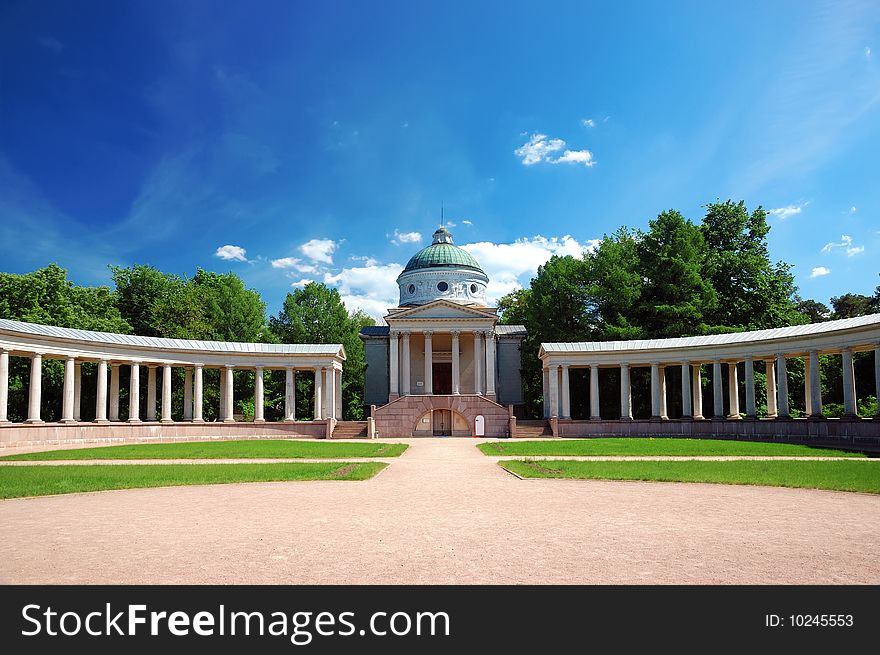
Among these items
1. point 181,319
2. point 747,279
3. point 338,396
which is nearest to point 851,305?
point 747,279

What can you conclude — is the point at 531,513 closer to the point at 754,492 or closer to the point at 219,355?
the point at 754,492

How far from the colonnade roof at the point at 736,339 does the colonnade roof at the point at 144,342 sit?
75.8 ft

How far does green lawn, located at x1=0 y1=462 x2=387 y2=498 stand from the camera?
19.8 meters

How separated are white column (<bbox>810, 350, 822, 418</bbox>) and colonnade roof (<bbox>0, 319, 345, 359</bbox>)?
1594 inches

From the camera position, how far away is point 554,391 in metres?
62.2

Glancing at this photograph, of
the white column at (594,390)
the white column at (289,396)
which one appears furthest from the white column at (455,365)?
the white column at (289,396)

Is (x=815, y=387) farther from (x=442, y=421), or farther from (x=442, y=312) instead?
(x=442, y=312)

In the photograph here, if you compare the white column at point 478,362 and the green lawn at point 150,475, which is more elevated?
the white column at point 478,362

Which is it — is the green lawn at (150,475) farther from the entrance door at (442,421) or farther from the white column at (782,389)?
the entrance door at (442,421)

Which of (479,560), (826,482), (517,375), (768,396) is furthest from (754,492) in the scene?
(517,375)

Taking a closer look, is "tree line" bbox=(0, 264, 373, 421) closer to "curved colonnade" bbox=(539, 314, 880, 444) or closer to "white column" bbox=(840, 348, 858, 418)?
"curved colonnade" bbox=(539, 314, 880, 444)

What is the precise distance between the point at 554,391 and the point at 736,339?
16.6 metres

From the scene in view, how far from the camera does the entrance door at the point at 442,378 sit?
3191 inches

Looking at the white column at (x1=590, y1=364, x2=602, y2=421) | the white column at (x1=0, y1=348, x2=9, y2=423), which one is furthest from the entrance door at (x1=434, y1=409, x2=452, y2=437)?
the white column at (x1=0, y1=348, x2=9, y2=423)
